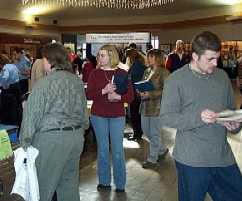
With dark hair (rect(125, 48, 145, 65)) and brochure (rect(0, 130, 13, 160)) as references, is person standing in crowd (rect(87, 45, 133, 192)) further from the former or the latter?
dark hair (rect(125, 48, 145, 65))

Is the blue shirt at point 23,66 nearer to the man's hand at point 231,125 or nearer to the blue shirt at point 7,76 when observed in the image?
the blue shirt at point 7,76

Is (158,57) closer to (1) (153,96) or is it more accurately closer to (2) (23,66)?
(1) (153,96)

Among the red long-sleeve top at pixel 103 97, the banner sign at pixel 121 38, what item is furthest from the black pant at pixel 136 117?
the banner sign at pixel 121 38

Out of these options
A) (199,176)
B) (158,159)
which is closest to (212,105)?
(199,176)

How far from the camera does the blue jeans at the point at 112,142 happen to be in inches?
158

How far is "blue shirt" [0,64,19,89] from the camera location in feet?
22.6

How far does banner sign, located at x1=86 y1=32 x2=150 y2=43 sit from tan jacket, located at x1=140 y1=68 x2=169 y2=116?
4937 millimetres

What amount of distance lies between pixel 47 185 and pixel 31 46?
14290 millimetres

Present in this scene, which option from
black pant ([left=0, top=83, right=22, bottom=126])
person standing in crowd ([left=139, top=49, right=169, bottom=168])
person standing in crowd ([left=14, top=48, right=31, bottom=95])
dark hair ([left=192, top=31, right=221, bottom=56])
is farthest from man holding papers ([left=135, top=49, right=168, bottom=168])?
person standing in crowd ([left=14, top=48, right=31, bottom=95])

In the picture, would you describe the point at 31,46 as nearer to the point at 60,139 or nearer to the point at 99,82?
the point at 99,82

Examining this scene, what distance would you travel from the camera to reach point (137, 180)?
459 cm

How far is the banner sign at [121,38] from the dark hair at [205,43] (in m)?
7.78

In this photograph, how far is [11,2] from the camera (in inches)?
548

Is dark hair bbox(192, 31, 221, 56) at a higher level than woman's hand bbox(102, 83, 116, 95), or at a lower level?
higher
